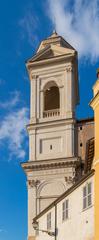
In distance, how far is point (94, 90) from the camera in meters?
26.2

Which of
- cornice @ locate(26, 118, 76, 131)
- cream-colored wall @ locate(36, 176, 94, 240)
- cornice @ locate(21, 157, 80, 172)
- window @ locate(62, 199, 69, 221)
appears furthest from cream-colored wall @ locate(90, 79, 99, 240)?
cornice @ locate(26, 118, 76, 131)

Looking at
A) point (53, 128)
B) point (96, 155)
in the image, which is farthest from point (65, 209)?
point (53, 128)

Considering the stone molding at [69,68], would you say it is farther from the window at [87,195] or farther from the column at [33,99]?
the window at [87,195]

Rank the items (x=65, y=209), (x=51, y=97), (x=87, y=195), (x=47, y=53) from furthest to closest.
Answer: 1. (x=51, y=97)
2. (x=47, y=53)
3. (x=65, y=209)
4. (x=87, y=195)

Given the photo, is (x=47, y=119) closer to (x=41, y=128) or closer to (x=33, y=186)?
(x=41, y=128)

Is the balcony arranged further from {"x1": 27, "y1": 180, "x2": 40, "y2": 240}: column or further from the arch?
{"x1": 27, "y1": 180, "x2": 40, "y2": 240}: column

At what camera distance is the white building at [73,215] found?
29578 millimetres

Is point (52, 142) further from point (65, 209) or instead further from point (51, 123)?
point (65, 209)

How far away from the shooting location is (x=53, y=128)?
65.4 m

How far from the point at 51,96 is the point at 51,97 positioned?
13 cm

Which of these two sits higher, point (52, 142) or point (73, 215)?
point (52, 142)

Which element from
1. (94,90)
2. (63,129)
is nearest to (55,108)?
(63,129)

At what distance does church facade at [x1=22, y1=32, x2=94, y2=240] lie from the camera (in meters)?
61.4

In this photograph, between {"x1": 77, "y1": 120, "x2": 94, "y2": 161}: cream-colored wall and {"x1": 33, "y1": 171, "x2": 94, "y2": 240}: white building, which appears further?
{"x1": 77, "y1": 120, "x2": 94, "y2": 161}: cream-colored wall
